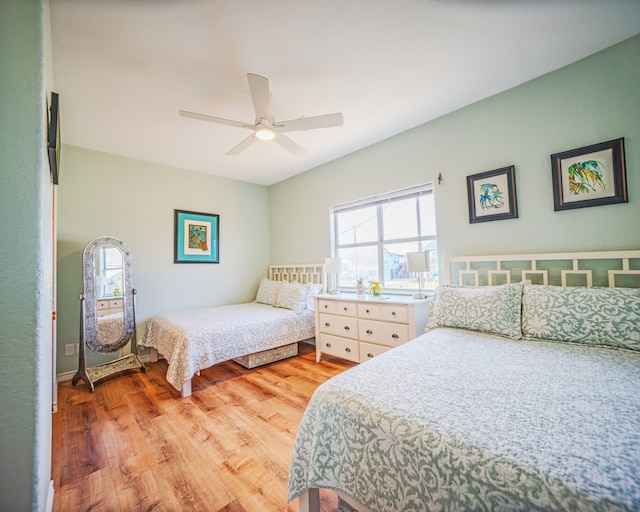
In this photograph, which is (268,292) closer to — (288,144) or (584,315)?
(288,144)

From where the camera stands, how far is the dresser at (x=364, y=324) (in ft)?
7.94

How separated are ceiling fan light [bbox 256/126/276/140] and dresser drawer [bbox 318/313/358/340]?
1.90 meters

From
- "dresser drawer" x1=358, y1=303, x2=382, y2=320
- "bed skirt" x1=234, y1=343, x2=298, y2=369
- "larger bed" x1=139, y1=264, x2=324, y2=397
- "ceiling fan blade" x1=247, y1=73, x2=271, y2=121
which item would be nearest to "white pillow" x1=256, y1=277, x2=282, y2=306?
"larger bed" x1=139, y1=264, x2=324, y2=397

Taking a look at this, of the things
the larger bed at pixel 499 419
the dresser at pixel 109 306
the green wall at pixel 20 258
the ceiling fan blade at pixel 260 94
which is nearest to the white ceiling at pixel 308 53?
the ceiling fan blade at pixel 260 94

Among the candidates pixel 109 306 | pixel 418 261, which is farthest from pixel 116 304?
pixel 418 261

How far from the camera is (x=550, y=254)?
1988 mm

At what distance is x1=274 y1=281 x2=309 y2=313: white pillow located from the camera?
3.45m

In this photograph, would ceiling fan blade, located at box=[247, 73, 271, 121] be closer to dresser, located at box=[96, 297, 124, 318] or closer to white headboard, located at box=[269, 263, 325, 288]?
white headboard, located at box=[269, 263, 325, 288]

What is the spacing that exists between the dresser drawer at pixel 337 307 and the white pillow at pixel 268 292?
0.94m

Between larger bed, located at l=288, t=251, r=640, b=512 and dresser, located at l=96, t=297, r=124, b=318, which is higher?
dresser, located at l=96, t=297, r=124, b=318

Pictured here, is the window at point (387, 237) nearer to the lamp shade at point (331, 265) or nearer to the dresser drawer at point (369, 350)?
the lamp shade at point (331, 265)

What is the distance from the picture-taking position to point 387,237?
3273 millimetres

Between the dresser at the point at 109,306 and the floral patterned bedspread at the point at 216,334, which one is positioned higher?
the dresser at the point at 109,306

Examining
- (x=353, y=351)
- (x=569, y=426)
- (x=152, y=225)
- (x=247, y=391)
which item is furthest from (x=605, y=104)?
(x=152, y=225)
